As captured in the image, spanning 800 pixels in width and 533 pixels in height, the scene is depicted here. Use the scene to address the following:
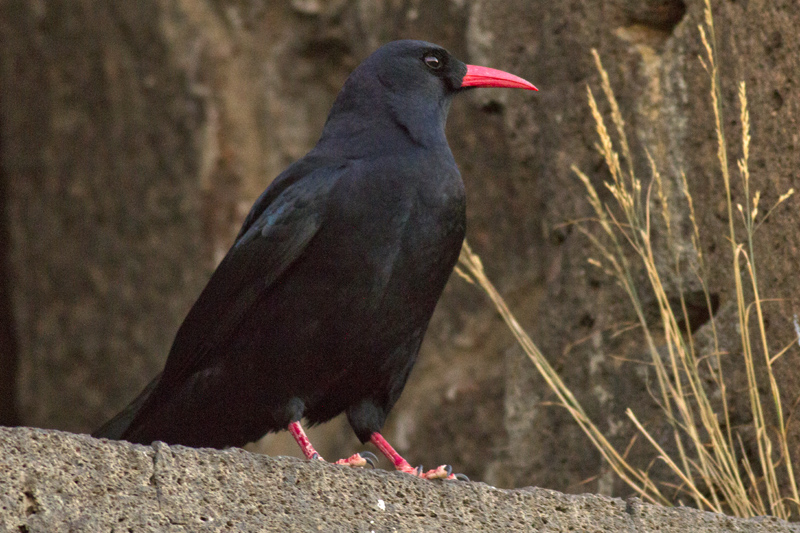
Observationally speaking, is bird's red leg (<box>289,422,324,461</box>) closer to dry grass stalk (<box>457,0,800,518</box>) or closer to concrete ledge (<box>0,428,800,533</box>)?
concrete ledge (<box>0,428,800,533</box>)

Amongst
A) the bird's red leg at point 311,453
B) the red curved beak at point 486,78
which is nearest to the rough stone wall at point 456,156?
the red curved beak at point 486,78

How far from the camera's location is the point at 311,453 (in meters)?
3.16

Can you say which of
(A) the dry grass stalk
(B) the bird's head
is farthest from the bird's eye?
(A) the dry grass stalk

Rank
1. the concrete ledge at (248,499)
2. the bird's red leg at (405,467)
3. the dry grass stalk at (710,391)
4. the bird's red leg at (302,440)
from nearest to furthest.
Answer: the concrete ledge at (248,499), the bird's red leg at (405,467), the bird's red leg at (302,440), the dry grass stalk at (710,391)

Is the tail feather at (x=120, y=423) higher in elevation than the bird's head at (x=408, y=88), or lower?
lower

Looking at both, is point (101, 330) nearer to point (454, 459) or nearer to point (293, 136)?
point (293, 136)

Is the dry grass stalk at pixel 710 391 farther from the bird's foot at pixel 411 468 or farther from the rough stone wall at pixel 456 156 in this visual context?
the bird's foot at pixel 411 468

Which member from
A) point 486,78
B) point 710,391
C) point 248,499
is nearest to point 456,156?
point 486,78

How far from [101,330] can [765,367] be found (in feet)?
11.7

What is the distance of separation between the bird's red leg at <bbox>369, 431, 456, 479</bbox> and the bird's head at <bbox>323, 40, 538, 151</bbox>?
872mm

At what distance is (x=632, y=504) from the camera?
2814 mm

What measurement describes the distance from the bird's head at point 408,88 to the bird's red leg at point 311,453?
2.95 ft

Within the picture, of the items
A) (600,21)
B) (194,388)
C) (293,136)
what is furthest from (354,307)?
(293,136)

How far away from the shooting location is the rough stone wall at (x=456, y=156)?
395 cm
